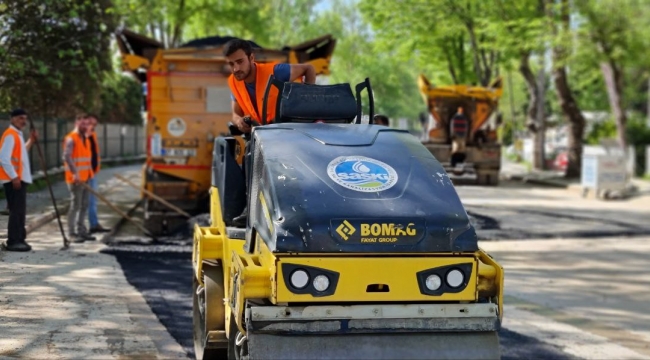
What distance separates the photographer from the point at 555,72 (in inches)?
1222

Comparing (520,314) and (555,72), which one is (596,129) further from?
(520,314)

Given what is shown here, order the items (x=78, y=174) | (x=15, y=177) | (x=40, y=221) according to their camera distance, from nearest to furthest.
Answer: (x=15, y=177), (x=40, y=221), (x=78, y=174)

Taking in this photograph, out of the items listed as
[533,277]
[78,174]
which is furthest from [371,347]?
[78,174]

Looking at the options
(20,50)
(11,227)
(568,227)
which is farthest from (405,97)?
(11,227)

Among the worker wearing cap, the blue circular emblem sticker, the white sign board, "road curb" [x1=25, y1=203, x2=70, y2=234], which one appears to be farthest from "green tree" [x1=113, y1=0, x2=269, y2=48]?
the blue circular emblem sticker

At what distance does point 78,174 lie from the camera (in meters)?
13.9

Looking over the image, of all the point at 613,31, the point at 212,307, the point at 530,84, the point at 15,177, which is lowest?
the point at 212,307

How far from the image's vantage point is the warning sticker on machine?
4.83 metres

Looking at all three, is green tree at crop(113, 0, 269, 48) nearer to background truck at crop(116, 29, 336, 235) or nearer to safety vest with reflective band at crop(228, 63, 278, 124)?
background truck at crop(116, 29, 336, 235)

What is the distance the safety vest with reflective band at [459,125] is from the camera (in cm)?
2589

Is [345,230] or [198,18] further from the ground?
[198,18]

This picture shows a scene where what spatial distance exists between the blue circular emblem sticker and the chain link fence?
3.85 metres

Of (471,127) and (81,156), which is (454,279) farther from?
(471,127)

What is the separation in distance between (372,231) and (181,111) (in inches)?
401
